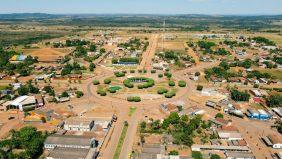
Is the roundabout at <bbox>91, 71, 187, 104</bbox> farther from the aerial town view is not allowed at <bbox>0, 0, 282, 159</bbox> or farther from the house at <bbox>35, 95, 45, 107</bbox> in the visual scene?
the house at <bbox>35, 95, 45, 107</bbox>

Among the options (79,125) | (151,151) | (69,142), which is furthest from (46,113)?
(151,151)

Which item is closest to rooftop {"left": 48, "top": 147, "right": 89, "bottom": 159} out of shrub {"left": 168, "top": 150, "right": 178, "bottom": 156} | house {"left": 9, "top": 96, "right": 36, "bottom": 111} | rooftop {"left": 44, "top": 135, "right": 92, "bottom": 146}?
rooftop {"left": 44, "top": 135, "right": 92, "bottom": 146}

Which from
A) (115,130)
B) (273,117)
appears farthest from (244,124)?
(115,130)

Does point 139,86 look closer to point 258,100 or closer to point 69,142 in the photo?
point 258,100

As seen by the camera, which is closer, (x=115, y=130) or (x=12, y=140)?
(x=12, y=140)

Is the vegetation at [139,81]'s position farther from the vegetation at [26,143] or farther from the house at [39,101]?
the vegetation at [26,143]

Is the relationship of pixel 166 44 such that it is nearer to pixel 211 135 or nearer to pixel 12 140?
pixel 211 135
